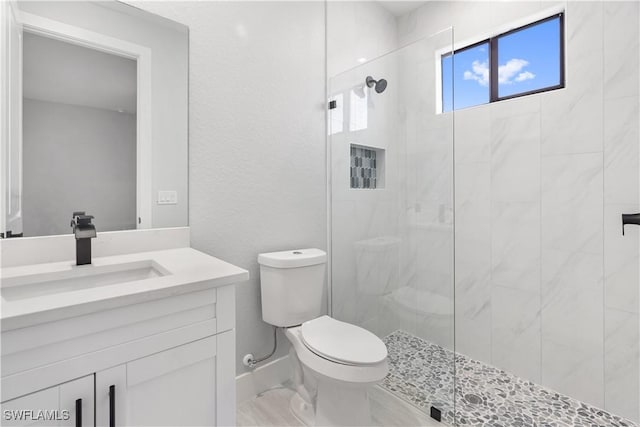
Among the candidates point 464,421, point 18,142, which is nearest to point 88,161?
point 18,142

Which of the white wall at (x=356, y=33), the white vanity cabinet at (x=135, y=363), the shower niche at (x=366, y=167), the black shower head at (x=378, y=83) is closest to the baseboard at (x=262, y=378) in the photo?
the white vanity cabinet at (x=135, y=363)

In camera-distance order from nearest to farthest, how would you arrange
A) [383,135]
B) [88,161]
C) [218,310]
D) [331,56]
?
[218,310], [88,161], [383,135], [331,56]

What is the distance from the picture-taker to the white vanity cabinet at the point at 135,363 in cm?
71

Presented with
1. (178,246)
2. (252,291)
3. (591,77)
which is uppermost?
(591,77)

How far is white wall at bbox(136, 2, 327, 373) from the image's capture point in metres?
1.57

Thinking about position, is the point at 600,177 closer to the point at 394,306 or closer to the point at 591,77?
the point at 591,77

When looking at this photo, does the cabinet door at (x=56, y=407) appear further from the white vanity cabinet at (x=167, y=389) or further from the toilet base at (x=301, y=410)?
the toilet base at (x=301, y=410)

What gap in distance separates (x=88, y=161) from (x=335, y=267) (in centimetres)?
151

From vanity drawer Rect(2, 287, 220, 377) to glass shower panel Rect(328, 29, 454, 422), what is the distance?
47.6 inches

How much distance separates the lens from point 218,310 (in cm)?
99

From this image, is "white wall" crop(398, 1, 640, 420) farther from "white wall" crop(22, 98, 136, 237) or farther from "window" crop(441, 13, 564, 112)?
"white wall" crop(22, 98, 136, 237)

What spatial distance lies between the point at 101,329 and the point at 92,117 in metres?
0.93

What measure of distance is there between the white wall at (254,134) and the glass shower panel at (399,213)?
8.3 inches

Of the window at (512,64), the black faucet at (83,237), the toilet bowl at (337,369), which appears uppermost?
the window at (512,64)
